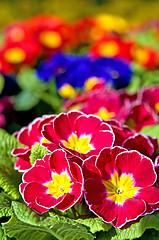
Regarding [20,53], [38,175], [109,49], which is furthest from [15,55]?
[38,175]

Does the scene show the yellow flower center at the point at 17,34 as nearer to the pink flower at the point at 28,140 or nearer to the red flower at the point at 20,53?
the red flower at the point at 20,53

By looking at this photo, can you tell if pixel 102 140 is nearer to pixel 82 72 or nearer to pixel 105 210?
pixel 105 210

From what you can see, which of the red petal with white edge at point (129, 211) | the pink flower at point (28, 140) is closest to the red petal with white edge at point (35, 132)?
the pink flower at point (28, 140)

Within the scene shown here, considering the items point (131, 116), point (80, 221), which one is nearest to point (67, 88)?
point (131, 116)

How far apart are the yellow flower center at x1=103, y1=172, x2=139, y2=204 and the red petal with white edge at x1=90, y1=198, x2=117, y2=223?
3 cm

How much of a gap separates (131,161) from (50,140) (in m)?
0.25

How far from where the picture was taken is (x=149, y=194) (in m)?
0.98

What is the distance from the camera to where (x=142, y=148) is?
110cm

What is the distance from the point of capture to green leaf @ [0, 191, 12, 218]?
3.32ft

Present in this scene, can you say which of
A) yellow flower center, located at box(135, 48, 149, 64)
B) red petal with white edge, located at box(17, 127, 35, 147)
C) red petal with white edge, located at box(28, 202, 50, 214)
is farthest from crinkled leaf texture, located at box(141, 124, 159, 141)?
yellow flower center, located at box(135, 48, 149, 64)

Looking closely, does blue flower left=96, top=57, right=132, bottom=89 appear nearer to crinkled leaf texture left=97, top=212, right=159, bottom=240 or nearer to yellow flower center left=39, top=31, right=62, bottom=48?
yellow flower center left=39, top=31, right=62, bottom=48

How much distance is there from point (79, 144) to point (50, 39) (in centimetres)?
233

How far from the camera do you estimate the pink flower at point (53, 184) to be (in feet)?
3.10

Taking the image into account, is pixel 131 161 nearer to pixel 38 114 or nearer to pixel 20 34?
pixel 38 114
